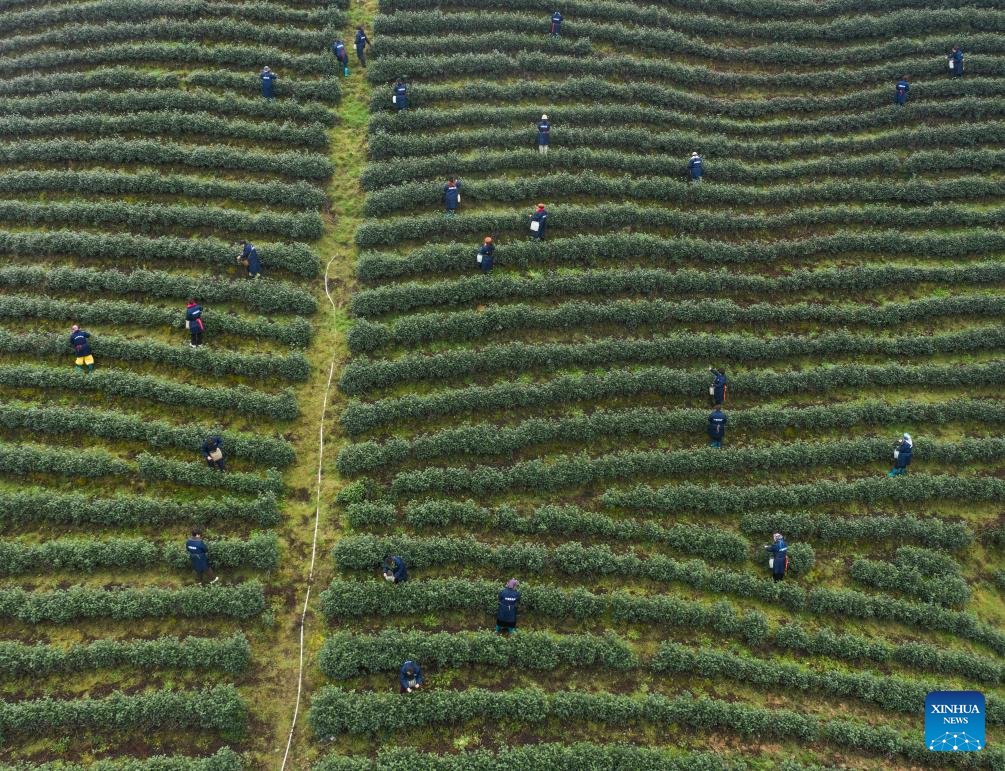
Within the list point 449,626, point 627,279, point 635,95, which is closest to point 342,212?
point 627,279

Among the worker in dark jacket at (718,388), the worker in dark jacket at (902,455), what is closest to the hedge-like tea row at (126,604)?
the worker in dark jacket at (718,388)

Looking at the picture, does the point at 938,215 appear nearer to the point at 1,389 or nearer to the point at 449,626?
the point at 449,626

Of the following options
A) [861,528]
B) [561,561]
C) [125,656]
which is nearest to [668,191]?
[861,528]

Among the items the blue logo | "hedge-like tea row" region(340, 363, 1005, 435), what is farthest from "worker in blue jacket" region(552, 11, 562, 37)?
the blue logo

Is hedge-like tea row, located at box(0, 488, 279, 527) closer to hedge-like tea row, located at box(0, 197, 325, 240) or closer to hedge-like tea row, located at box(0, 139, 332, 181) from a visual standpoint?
hedge-like tea row, located at box(0, 197, 325, 240)

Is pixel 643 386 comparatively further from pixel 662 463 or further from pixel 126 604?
pixel 126 604

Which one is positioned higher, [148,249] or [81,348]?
[148,249]

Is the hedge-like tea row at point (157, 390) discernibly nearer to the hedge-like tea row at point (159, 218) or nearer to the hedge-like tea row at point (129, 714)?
the hedge-like tea row at point (159, 218)
